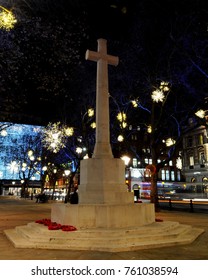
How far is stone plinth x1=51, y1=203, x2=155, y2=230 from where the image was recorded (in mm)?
10250

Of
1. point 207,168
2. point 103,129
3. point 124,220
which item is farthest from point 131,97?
point 207,168

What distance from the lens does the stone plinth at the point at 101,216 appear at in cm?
1025

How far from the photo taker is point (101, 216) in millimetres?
10266

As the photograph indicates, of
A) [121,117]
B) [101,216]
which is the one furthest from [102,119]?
[121,117]

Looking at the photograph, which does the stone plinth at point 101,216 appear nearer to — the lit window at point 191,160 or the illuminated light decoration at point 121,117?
the illuminated light decoration at point 121,117

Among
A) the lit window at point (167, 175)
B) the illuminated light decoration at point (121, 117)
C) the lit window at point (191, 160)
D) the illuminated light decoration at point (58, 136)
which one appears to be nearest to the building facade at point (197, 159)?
the lit window at point (191, 160)

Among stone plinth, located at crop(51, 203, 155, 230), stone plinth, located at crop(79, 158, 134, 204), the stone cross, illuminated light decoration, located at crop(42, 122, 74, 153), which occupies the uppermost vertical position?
illuminated light decoration, located at crop(42, 122, 74, 153)

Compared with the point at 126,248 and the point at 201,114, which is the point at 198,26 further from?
the point at 126,248

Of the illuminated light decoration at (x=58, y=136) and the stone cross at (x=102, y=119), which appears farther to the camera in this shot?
the illuminated light decoration at (x=58, y=136)

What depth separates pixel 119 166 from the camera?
12.5 meters

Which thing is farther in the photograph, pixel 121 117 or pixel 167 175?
pixel 167 175

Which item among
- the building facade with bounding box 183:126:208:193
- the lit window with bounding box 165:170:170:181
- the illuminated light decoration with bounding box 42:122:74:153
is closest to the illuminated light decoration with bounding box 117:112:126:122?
the illuminated light decoration with bounding box 42:122:74:153

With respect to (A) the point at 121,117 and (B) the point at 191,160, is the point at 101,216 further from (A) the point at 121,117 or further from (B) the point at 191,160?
(B) the point at 191,160

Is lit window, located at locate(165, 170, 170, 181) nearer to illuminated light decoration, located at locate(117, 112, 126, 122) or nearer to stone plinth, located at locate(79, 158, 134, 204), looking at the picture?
illuminated light decoration, located at locate(117, 112, 126, 122)
